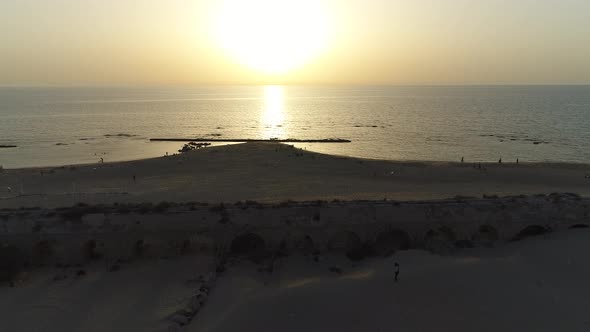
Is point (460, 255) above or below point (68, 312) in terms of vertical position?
above

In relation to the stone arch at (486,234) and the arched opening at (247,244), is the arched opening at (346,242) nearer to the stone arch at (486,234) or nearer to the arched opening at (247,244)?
the arched opening at (247,244)

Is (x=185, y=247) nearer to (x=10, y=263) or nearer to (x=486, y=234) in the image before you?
(x=10, y=263)

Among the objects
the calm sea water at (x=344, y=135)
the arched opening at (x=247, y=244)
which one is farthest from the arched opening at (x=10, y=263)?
the calm sea water at (x=344, y=135)

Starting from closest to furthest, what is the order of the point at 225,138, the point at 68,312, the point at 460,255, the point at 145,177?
the point at 68,312, the point at 460,255, the point at 145,177, the point at 225,138

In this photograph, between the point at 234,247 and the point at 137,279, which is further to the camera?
the point at 234,247

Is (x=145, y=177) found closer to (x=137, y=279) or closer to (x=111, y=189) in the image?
(x=111, y=189)

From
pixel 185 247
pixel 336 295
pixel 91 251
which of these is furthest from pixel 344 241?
pixel 91 251

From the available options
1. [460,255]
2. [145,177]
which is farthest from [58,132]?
[460,255]
